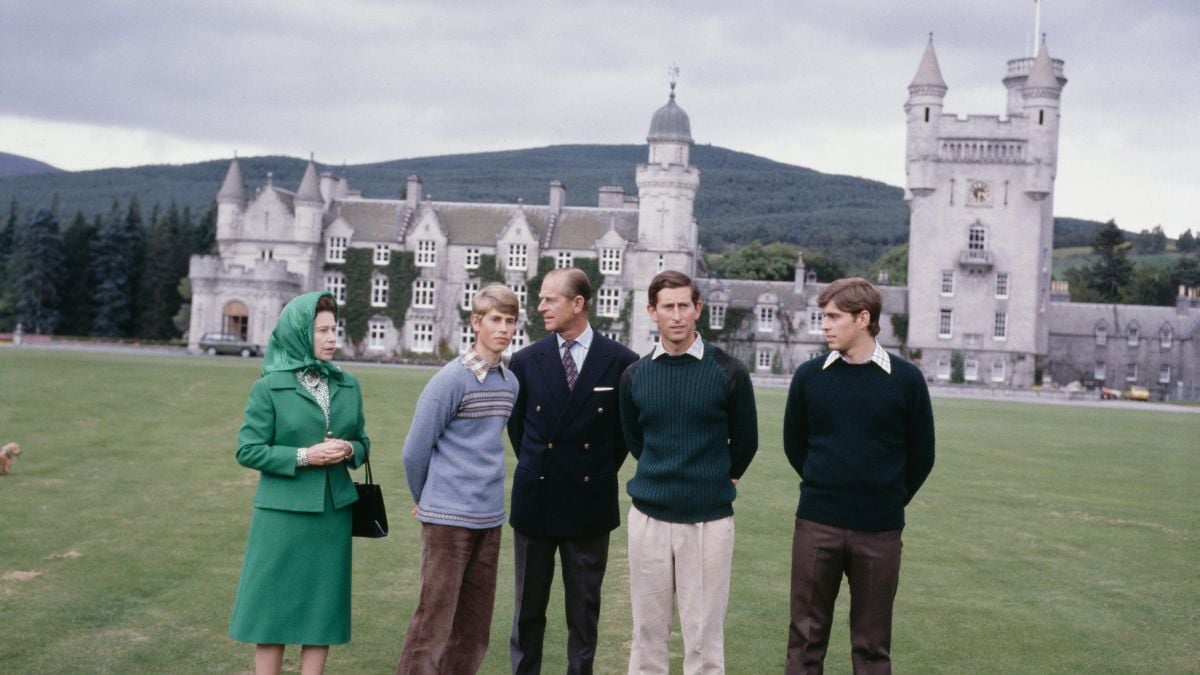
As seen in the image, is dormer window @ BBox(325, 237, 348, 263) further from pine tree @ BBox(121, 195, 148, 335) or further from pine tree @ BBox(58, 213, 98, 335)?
pine tree @ BBox(58, 213, 98, 335)

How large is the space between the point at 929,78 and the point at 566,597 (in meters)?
66.5

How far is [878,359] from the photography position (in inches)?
269

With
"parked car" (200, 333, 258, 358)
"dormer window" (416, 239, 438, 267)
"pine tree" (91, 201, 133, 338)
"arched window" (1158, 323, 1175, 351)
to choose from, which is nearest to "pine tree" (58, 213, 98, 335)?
"pine tree" (91, 201, 133, 338)

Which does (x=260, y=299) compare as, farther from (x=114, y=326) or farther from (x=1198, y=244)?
(x=1198, y=244)

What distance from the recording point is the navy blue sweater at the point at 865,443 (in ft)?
22.1

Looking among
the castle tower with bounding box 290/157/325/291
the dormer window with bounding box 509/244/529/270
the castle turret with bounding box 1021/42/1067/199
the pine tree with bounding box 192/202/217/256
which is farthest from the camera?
the pine tree with bounding box 192/202/217/256

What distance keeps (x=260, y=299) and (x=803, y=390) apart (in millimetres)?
61018

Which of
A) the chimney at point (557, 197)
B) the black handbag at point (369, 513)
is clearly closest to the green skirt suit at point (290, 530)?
the black handbag at point (369, 513)

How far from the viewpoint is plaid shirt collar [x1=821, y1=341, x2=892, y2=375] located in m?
6.81

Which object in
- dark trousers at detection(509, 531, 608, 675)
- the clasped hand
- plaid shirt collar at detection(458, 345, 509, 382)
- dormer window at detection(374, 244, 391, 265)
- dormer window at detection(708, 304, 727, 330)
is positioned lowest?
dark trousers at detection(509, 531, 608, 675)

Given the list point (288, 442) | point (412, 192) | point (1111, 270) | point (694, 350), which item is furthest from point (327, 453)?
point (1111, 270)

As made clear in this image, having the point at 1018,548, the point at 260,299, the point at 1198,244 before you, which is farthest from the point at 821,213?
the point at 1018,548

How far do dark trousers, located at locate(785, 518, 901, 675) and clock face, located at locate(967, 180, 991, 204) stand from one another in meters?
64.7

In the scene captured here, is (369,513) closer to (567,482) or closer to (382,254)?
(567,482)
